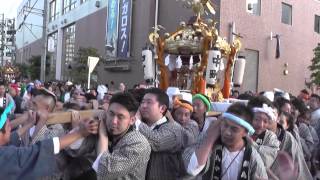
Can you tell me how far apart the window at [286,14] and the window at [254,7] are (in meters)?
2.09

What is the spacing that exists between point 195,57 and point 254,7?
428 inches

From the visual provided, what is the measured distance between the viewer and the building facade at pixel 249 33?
19.6 m

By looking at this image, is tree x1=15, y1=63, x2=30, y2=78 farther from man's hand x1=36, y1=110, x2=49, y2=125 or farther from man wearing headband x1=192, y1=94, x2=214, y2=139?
man's hand x1=36, y1=110, x2=49, y2=125

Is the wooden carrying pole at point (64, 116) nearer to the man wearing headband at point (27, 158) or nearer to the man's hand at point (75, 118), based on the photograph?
the man's hand at point (75, 118)

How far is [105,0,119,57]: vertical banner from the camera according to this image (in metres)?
23.6

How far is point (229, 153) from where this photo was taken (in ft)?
11.3

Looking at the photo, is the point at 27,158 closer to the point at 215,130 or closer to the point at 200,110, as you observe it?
the point at 215,130

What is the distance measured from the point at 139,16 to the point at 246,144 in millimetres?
19064

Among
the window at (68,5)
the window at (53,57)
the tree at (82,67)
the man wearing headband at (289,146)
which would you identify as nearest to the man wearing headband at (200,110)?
the man wearing headband at (289,146)

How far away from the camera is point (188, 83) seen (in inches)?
392

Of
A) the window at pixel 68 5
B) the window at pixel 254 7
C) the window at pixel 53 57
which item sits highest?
the window at pixel 68 5

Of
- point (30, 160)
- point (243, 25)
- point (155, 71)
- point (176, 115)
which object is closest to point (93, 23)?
point (243, 25)

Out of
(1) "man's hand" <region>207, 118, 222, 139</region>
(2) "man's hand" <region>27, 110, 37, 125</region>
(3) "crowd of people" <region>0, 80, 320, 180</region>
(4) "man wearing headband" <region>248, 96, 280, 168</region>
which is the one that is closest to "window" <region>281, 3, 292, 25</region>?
(4) "man wearing headband" <region>248, 96, 280, 168</region>

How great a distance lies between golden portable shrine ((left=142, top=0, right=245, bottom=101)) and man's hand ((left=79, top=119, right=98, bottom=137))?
6.15 m
